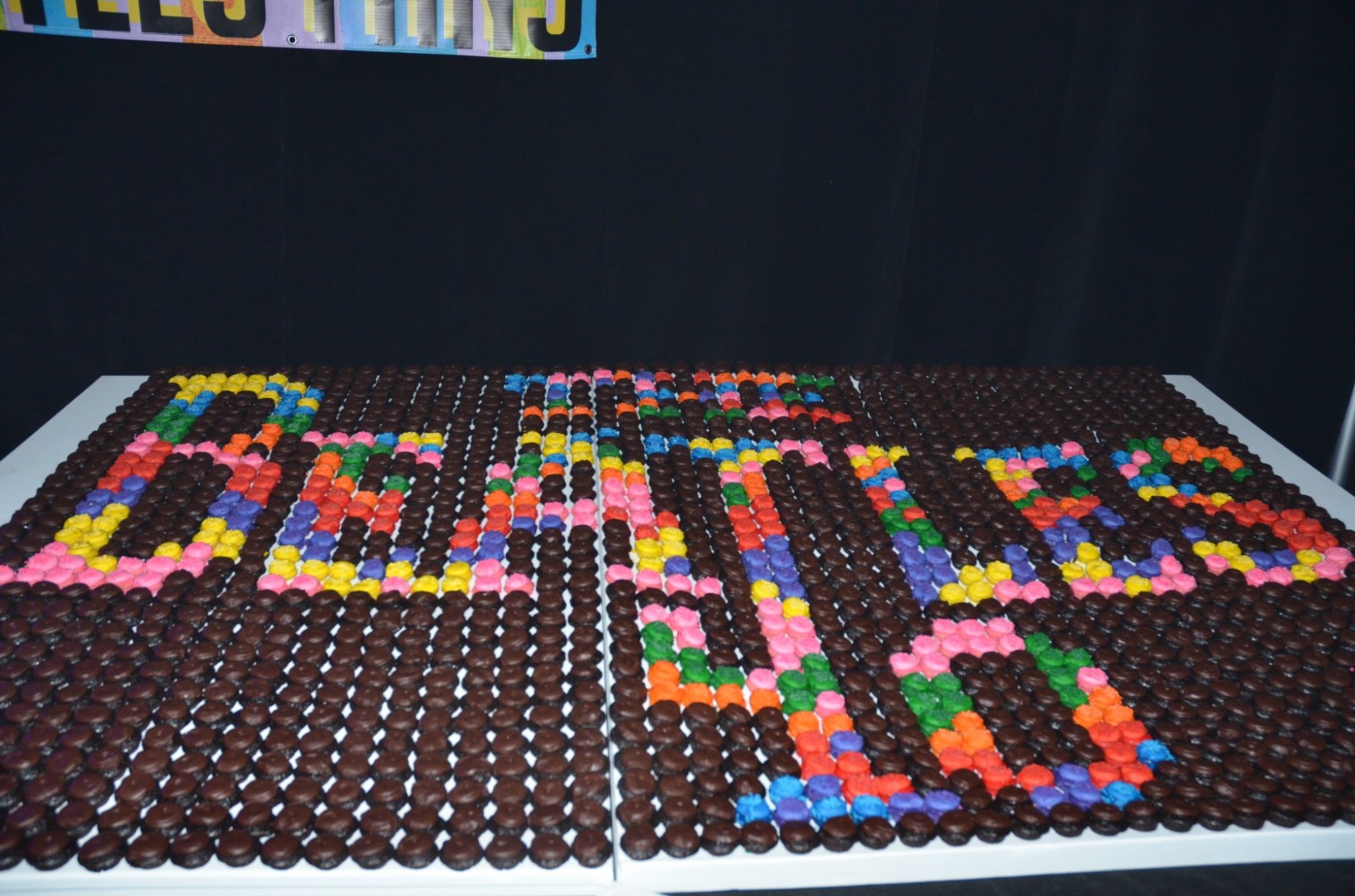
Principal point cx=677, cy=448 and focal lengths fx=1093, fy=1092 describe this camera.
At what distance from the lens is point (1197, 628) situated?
99.4 inches

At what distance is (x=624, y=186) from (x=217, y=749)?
289 centimetres

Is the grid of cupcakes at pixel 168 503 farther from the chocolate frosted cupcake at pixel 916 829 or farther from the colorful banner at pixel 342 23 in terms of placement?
the chocolate frosted cupcake at pixel 916 829

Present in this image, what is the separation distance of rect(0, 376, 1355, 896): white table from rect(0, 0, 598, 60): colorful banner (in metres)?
2.93

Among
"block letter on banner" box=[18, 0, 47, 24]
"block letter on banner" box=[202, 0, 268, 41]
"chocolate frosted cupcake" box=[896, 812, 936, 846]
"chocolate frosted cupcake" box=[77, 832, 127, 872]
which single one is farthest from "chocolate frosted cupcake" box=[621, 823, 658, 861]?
"block letter on banner" box=[18, 0, 47, 24]

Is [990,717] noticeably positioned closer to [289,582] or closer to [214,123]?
[289,582]

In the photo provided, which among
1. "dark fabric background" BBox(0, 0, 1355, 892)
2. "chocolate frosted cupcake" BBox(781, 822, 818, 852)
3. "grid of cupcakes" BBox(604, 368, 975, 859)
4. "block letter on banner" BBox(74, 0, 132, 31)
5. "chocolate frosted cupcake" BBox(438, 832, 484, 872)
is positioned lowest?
"chocolate frosted cupcake" BBox(438, 832, 484, 872)

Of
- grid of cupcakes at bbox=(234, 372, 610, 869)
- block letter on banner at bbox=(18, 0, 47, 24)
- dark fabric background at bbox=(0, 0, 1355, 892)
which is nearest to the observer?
grid of cupcakes at bbox=(234, 372, 610, 869)

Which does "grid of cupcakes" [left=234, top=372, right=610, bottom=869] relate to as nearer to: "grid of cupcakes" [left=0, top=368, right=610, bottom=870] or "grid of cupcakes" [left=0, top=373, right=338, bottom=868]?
"grid of cupcakes" [left=0, top=368, right=610, bottom=870]

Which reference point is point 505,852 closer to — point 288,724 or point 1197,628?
point 288,724

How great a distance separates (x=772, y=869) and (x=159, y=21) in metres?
3.42

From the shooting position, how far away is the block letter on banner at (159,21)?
3.68m

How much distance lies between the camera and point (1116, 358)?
484 centimetres

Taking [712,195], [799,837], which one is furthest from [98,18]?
[799,837]

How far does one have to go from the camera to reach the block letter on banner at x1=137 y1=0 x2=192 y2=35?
368 centimetres
